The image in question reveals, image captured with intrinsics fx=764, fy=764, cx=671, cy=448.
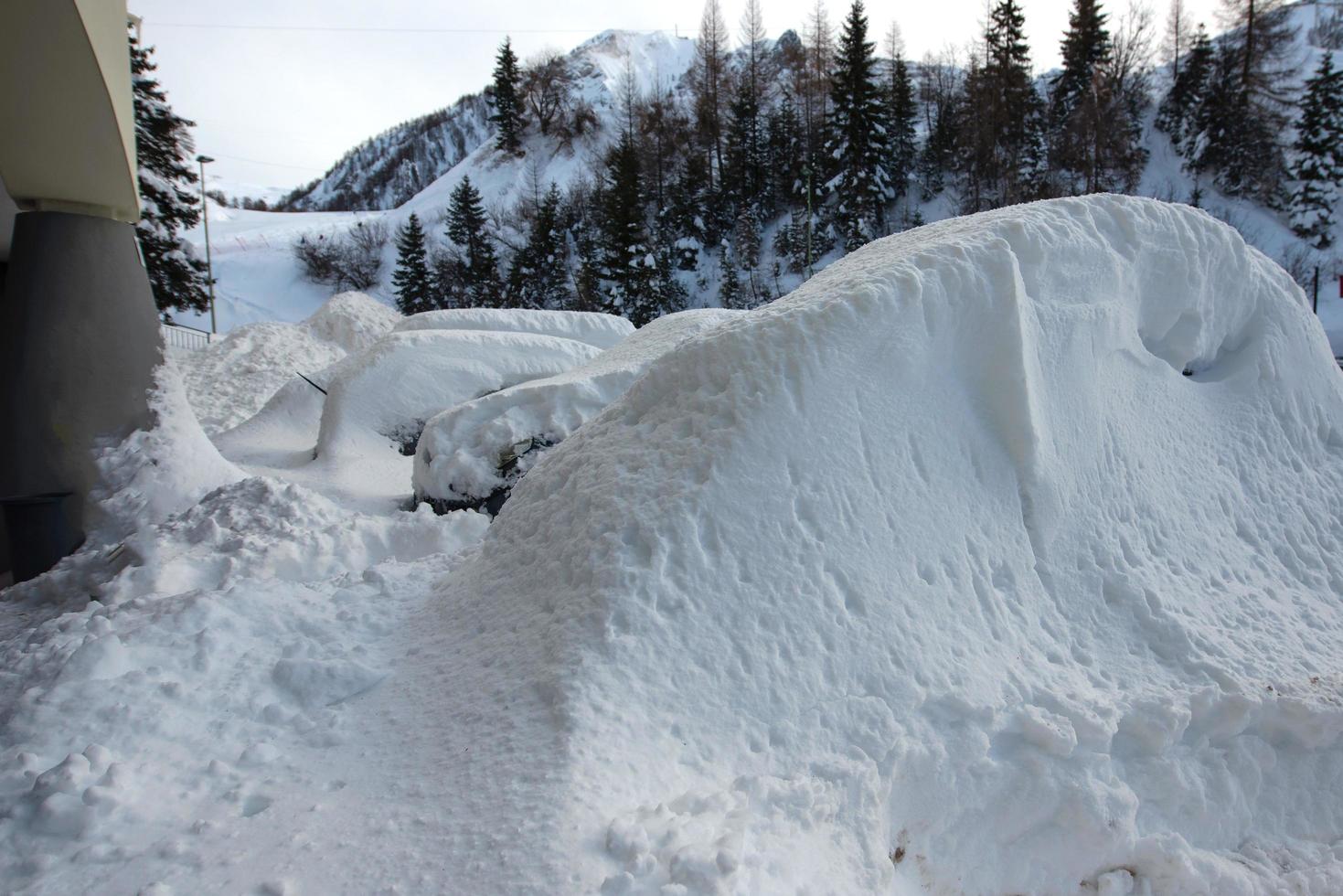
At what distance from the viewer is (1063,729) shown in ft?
7.41

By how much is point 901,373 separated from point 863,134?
3028 cm

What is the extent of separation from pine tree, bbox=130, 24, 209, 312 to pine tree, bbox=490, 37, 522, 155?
100ft

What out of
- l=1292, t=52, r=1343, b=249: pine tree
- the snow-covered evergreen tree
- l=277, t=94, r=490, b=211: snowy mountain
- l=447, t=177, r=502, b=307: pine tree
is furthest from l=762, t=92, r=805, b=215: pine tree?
l=277, t=94, r=490, b=211: snowy mountain

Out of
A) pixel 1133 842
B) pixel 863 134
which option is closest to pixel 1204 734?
pixel 1133 842

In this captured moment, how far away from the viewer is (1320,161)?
2517cm

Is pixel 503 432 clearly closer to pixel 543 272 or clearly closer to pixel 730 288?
pixel 730 288

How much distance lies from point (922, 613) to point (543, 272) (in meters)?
33.7

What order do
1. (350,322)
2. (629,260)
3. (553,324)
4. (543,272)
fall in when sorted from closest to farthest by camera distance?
1. (553,324)
2. (350,322)
3. (629,260)
4. (543,272)

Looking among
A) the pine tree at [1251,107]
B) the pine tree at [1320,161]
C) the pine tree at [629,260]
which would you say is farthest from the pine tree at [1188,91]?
the pine tree at [629,260]

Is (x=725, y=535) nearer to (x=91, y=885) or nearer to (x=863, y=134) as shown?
(x=91, y=885)

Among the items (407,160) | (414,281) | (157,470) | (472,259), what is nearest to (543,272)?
(472,259)

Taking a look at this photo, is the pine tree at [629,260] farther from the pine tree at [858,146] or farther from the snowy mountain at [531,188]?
the pine tree at [858,146]

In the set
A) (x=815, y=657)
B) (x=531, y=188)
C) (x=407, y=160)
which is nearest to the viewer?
(x=815, y=657)

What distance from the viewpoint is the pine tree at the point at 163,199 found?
19766 mm
